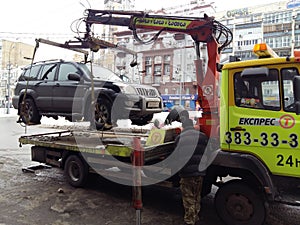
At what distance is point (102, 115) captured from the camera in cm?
608

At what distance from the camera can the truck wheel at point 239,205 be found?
3656 millimetres

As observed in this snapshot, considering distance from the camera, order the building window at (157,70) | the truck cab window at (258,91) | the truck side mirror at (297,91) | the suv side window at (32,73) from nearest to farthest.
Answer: the truck side mirror at (297,91) < the truck cab window at (258,91) < the suv side window at (32,73) < the building window at (157,70)

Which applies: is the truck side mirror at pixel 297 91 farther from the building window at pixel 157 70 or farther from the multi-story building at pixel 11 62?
the multi-story building at pixel 11 62

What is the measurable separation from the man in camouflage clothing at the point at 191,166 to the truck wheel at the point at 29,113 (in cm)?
462

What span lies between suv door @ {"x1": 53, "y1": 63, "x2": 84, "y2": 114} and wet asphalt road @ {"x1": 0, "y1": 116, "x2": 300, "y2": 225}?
1.63 meters

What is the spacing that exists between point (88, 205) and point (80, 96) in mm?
2564

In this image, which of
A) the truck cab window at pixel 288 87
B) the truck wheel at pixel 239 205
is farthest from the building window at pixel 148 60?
the truck cab window at pixel 288 87

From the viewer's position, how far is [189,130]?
387 centimetres

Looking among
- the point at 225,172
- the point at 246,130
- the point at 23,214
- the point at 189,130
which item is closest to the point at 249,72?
the point at 246,130

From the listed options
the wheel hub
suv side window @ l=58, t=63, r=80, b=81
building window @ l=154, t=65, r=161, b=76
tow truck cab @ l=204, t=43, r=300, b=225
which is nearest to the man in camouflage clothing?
tow truck cab @ l=204, t=43, r=300, b=225

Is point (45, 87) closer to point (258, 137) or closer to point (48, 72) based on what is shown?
point (48, 72)

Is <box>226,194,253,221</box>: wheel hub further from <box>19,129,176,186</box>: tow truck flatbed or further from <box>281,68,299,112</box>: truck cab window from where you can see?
<box>281,68,299,112</box>: truck cab window

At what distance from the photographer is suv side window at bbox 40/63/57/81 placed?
687 centimetres

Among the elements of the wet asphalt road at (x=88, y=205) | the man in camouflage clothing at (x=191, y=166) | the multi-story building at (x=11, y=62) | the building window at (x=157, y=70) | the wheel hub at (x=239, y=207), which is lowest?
the wet asphalt road at (x=88, y=205)
